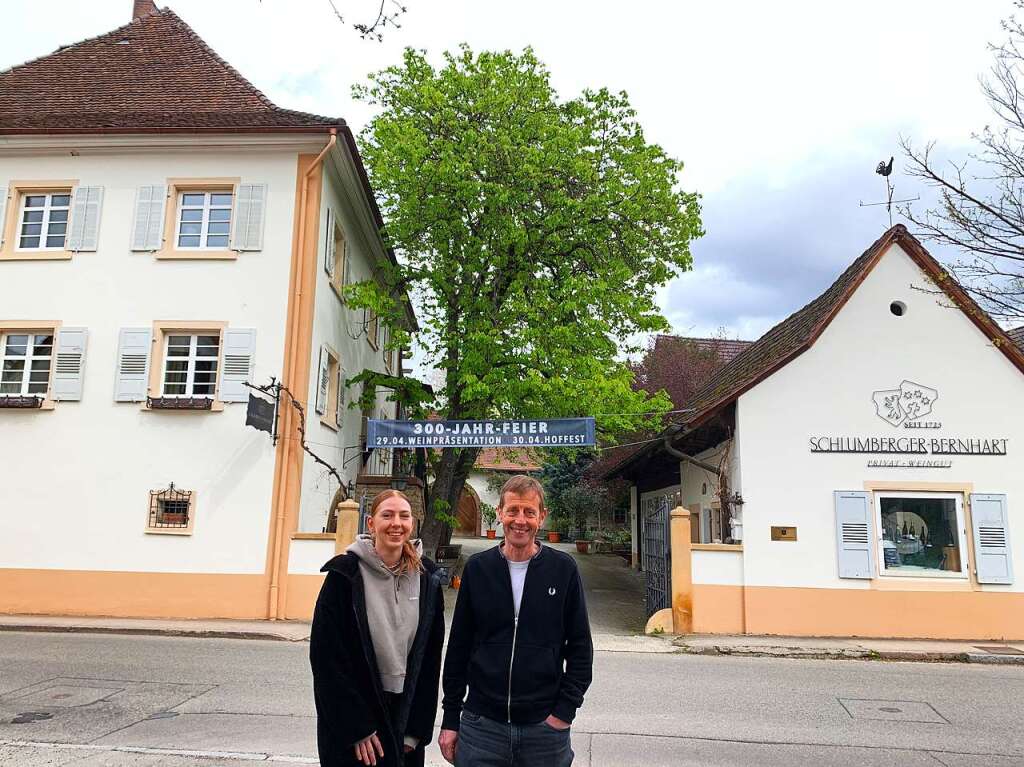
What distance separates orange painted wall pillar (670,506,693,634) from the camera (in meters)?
13.2

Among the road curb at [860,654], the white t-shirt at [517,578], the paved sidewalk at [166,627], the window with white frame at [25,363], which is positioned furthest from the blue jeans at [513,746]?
the window with white frame at [25,363]

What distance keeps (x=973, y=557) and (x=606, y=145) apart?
11.0 meters

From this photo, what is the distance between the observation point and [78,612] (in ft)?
45.1

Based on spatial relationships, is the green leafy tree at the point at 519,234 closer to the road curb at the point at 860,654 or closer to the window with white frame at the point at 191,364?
the window with white frame at the point at 191,364

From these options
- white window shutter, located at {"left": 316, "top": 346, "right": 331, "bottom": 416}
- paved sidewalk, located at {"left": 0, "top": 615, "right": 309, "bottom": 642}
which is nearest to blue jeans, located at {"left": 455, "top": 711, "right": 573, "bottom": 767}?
paved sidewalk, located at {"left": 0, "top": 615, "right": 309, "bottom": 642}

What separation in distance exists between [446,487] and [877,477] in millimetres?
8874

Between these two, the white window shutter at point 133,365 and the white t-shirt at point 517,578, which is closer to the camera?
the white t-shirt at point 517,578

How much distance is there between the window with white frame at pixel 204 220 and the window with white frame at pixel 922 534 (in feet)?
41.1

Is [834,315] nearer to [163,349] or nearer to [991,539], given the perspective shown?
[991,539]

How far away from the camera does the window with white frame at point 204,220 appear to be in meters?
15.2

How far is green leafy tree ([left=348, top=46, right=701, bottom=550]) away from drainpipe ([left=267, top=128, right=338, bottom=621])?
6.69 feet

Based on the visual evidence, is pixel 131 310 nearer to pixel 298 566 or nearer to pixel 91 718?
pixel 298 566

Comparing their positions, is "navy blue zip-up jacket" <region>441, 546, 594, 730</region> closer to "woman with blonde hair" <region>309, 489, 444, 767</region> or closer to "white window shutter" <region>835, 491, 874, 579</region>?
"woman with blonde hair" <region>309, 489, 444, 767</region>

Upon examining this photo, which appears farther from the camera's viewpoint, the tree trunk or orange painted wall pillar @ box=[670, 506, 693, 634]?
the tree trunk
